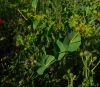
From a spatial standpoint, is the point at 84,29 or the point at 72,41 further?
the point at 84,29

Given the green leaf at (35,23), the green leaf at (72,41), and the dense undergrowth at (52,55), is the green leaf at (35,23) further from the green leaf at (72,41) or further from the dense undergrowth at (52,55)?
the green leaf at (72,41)

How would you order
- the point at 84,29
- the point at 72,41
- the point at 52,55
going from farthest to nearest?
the point at 84,29 → the point at 52,55 → the point at 72,41

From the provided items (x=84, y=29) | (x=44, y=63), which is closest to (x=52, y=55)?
(x=44, y=63)

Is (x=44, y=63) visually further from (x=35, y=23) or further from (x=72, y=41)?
(x=35, y=23)

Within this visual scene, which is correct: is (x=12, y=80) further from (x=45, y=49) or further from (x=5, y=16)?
(x=5, y=16)

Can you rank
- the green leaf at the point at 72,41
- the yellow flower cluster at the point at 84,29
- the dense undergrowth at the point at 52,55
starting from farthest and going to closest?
the yellow flower cluster at the point at 84,29, the dense undergrowth at the point at 52,55, the green leaf at the point at 72,41

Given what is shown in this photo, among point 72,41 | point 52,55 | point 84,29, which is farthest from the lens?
point 84,29

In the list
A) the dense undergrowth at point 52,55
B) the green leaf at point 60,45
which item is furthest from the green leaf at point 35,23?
the green leaf at point 60,45

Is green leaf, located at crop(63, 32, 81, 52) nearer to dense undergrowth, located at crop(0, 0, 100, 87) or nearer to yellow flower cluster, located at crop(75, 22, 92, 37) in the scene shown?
dense undergrowth, located at crop(0, 0, 100, 87)

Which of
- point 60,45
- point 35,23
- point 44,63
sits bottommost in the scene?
point 44,63

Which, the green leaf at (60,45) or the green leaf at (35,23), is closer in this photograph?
the green leaf at (60,45)

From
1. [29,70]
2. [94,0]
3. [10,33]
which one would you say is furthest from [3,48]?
[94,0]

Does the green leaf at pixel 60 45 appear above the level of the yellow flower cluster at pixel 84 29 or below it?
below

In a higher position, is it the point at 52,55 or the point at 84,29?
the point at 84,29
